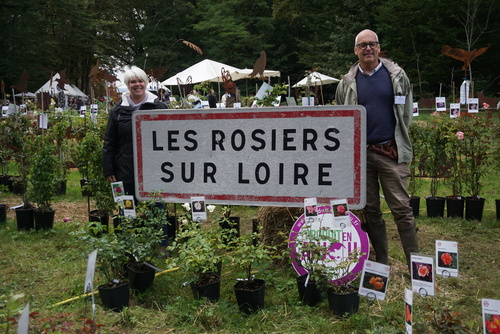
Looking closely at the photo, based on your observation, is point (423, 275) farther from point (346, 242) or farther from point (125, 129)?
point (125, 129)

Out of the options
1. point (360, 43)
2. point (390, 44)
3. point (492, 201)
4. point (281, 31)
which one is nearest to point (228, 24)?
point (281, 31)

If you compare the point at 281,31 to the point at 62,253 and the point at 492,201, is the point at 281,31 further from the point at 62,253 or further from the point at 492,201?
the point at 62,253

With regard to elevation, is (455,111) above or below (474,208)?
above

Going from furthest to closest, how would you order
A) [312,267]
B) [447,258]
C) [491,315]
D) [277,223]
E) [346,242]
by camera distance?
1. [277,223]
2. [346,242]
3. [312,267]
4. [447,258]
5. [491,315]

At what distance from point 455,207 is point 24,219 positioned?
17.4ft

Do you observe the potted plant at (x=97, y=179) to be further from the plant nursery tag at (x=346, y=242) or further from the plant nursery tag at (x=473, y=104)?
the plant nursery tag at (x=473, y=104)

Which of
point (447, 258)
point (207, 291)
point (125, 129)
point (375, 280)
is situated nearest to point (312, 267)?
point (375, 280)

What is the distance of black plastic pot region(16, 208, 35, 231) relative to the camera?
5.51m

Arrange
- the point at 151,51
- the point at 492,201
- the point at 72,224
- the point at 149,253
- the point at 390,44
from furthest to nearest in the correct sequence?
the point at 151,51, the point at 390,44, the point at 492,201, the point at 72,224, the point at 149,253

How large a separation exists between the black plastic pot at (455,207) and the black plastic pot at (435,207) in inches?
3.3

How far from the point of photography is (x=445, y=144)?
609 cm

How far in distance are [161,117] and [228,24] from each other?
1412 inches

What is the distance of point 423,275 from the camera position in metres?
2.24

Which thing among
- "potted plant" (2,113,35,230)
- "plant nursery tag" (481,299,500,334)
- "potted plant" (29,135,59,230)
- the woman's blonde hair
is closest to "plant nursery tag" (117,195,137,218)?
the woman's blonde hair
